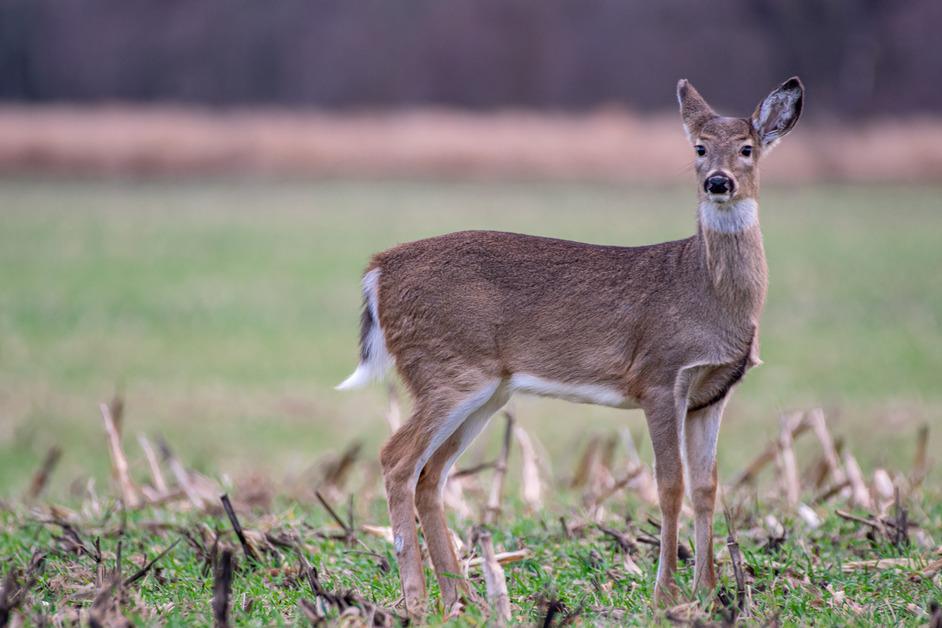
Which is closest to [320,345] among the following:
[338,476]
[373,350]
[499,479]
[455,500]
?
[338,476]

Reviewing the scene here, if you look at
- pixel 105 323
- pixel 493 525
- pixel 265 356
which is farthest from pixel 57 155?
pixel 493 525

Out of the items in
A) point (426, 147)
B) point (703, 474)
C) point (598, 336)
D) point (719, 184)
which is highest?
point (719, 184)

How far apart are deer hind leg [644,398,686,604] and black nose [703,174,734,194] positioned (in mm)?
774

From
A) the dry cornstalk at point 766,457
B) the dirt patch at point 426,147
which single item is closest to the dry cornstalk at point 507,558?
the dry cornstalk at point 766,457

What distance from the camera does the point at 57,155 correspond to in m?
32.0

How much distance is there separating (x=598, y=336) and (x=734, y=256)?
597 millimetres

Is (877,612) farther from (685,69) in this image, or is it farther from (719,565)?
(685,69)

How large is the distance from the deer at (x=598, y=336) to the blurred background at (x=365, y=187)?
2.02 feet

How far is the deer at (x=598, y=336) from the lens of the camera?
4.74 m

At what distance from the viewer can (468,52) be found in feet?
134

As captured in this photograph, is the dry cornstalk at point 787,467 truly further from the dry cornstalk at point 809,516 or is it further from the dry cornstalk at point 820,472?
the dry cornstalk at point 809,516

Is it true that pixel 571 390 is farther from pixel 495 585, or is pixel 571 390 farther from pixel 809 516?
pixel 809 516

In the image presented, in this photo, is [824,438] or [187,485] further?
[824,438]

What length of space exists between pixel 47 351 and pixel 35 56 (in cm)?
2768
